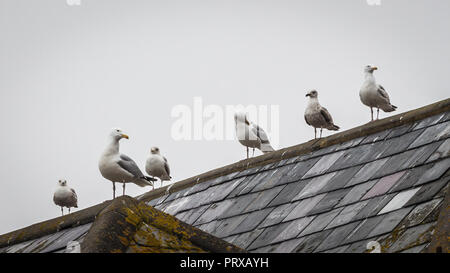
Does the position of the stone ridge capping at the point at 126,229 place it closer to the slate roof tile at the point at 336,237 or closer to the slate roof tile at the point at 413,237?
the slate roof tile at the point at 413,237

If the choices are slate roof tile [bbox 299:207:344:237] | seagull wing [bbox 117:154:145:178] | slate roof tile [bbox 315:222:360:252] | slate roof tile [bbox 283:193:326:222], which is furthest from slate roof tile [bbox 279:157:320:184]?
seagull wing [bbox 117:154:145:178]

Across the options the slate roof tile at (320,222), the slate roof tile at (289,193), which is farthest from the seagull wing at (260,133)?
the slate roof tile at (320,222)

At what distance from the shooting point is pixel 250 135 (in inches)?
792

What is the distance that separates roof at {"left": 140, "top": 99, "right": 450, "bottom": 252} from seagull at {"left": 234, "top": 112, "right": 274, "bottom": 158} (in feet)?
21.8

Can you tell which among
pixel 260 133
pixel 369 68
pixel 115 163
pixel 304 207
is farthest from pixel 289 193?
pixel 260 133

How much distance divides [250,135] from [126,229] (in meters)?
14.1

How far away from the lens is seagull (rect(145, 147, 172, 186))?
2039 cm

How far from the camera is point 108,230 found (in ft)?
19.5

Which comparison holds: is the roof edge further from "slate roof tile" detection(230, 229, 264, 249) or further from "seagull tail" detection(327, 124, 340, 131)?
"seagull tail" detection(327, 124, 340, 131)

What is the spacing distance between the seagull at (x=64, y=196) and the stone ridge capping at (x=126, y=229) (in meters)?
13.8

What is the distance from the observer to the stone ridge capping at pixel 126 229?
5.85 meters
